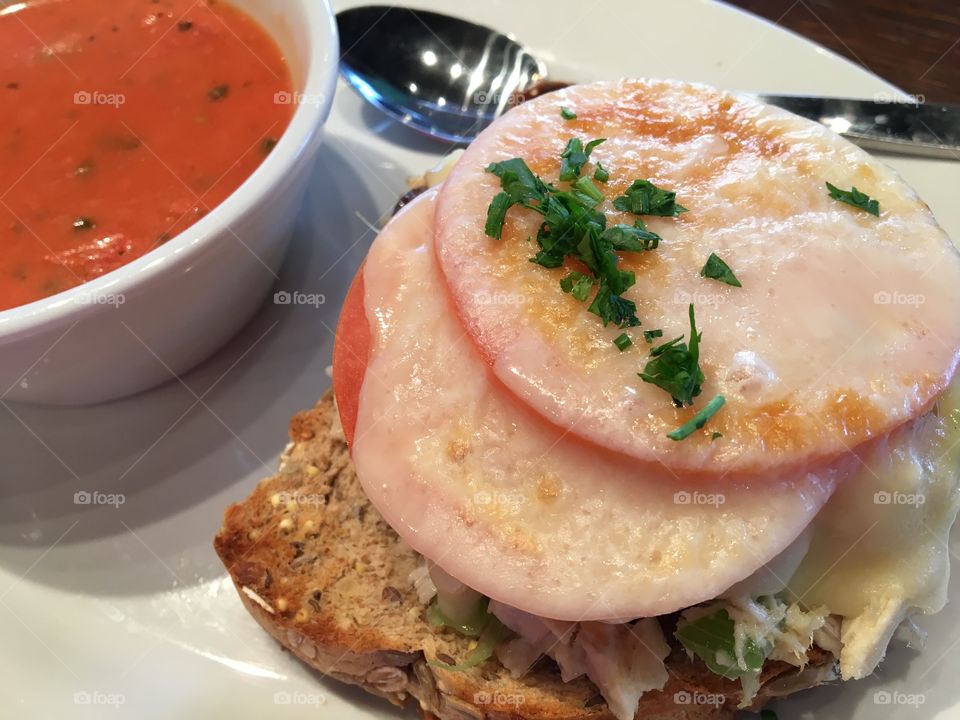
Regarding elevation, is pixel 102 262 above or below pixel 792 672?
above

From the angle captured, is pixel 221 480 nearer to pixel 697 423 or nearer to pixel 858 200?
pixel 697 423

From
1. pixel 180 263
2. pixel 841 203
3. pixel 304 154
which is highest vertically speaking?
pixel 841 203

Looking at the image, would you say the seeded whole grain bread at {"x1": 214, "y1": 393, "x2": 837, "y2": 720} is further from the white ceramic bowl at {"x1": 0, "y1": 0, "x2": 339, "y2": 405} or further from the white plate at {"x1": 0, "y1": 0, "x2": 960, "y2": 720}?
the white ceramic bowl at {"x1": 0, "y1": 0, "x2": 339, "y2": 405}

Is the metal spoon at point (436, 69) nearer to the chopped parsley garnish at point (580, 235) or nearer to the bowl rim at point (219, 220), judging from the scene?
the bowl rim at point (219, 220)

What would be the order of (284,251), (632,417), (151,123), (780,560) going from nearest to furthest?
(632,417)
(780,560)
(151,123)
(284,251)

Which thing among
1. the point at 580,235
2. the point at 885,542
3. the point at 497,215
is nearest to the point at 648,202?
the point at 580,235

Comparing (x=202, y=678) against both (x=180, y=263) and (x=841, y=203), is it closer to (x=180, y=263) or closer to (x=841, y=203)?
(x=180, y=263)

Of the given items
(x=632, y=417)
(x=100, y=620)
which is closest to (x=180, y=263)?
(x=100, y=620)
